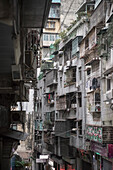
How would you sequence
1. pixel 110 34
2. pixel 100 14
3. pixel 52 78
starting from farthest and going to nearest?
1. pixel 52 78
2. pixel 100 14
3. pixel 110 34

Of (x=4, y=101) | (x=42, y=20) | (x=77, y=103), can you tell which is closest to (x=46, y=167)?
(x=77, y=103)

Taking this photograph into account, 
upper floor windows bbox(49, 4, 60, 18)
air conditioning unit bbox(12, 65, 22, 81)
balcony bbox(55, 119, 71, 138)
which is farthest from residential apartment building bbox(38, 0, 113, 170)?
upper floor windows bbox(49, 4, 60, 18)

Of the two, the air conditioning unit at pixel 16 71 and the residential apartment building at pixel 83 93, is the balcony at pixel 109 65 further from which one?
the air conditioning unit at pixel 16 71

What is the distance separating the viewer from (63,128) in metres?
30.0

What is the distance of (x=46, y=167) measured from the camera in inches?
1533

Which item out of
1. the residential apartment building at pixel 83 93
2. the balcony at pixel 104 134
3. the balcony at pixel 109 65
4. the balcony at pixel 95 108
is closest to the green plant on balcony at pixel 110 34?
the residential apartment building at pixel 83 93

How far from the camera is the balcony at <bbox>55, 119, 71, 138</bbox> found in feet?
96.4

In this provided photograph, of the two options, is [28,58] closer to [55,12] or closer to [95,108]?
[95,108]

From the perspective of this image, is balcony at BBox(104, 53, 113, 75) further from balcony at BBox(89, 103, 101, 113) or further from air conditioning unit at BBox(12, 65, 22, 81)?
air conditioning unit at BBox(12, 65, 22, 81)

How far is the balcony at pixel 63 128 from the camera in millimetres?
29375

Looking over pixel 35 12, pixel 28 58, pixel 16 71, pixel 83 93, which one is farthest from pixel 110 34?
pixel 35 12

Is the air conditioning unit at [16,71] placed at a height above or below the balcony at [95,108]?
above

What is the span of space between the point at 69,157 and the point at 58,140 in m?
3.82

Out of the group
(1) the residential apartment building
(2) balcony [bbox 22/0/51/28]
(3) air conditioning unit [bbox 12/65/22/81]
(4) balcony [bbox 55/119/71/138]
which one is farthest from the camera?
(4) balcony [bbox 55/119/71/138]
